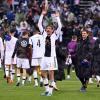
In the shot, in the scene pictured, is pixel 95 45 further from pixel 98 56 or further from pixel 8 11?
pixel 8 11

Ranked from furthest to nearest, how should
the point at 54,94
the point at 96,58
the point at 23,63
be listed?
the point at 23,63, the point at 96,58, the point at 54,94

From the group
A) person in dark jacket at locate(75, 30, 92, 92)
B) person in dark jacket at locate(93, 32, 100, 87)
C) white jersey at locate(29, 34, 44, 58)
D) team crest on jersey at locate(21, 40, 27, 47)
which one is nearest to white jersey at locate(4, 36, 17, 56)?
white jersey at locate(29, 34, 44, 58)

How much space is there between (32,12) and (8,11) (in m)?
1.76

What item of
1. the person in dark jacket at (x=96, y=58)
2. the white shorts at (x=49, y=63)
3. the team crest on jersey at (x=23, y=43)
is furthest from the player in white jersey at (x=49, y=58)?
the team crest on jersey at (x=23, y=43)

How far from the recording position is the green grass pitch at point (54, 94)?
20444 mm

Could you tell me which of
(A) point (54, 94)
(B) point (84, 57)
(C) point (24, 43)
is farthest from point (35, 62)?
(A) point (54, 94)

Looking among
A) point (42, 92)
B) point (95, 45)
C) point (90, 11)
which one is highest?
point (90, 11)

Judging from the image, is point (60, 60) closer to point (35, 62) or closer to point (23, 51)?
point (23, 51)

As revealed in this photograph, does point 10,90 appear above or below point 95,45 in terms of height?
below

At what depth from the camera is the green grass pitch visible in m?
20.4

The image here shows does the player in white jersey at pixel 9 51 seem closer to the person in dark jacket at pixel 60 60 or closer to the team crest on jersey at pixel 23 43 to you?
the team crest on jersey at pixel 23 43

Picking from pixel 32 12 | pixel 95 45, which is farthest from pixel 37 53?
pixel 32 12

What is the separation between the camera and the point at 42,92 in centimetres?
2197

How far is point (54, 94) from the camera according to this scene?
21.4m
